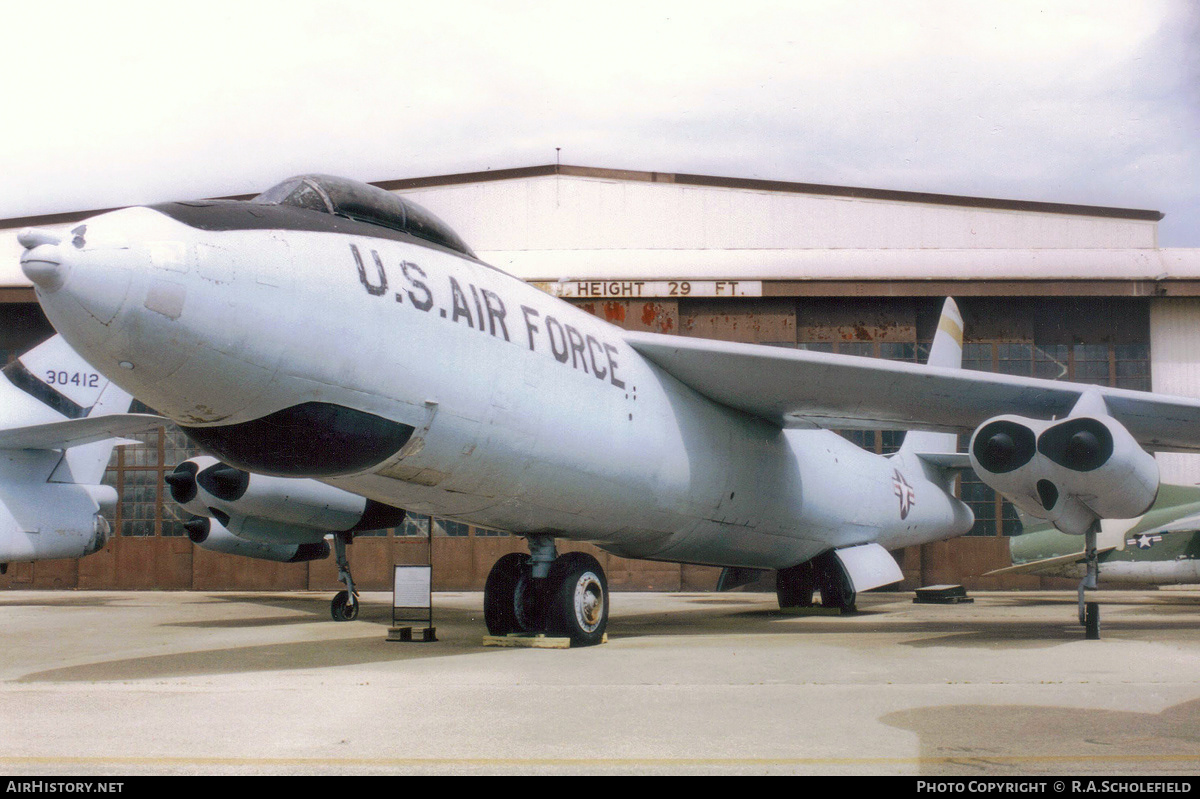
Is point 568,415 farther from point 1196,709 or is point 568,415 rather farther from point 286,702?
point 1196,709

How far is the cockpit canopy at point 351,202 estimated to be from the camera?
24.3ft

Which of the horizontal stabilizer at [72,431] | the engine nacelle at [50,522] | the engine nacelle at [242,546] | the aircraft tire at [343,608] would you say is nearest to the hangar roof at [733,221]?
the engine nacelle at [242,546]

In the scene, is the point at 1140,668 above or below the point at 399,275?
below

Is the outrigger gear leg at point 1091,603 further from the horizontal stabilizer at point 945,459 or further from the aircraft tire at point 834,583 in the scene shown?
the horizontal stabilizer at point 945,459

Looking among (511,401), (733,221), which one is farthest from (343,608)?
(733,221)

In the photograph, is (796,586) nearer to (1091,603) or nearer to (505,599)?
(1091,603)

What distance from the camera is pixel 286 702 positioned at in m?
5.71

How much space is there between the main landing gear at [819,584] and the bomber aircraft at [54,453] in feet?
29.7

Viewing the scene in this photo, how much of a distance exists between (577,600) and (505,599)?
82 centimetres

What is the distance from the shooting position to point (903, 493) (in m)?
14.5

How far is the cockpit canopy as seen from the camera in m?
7.41

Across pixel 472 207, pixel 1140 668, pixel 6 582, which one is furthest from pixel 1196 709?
pixel 6 582

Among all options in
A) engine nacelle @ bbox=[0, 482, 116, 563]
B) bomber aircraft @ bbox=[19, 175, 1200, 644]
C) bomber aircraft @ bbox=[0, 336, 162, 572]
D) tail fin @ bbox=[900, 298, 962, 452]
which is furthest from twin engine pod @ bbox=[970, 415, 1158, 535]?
engine nacelle @ bbox=[0, 482, 116, 563]

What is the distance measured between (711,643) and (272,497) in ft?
19.9
